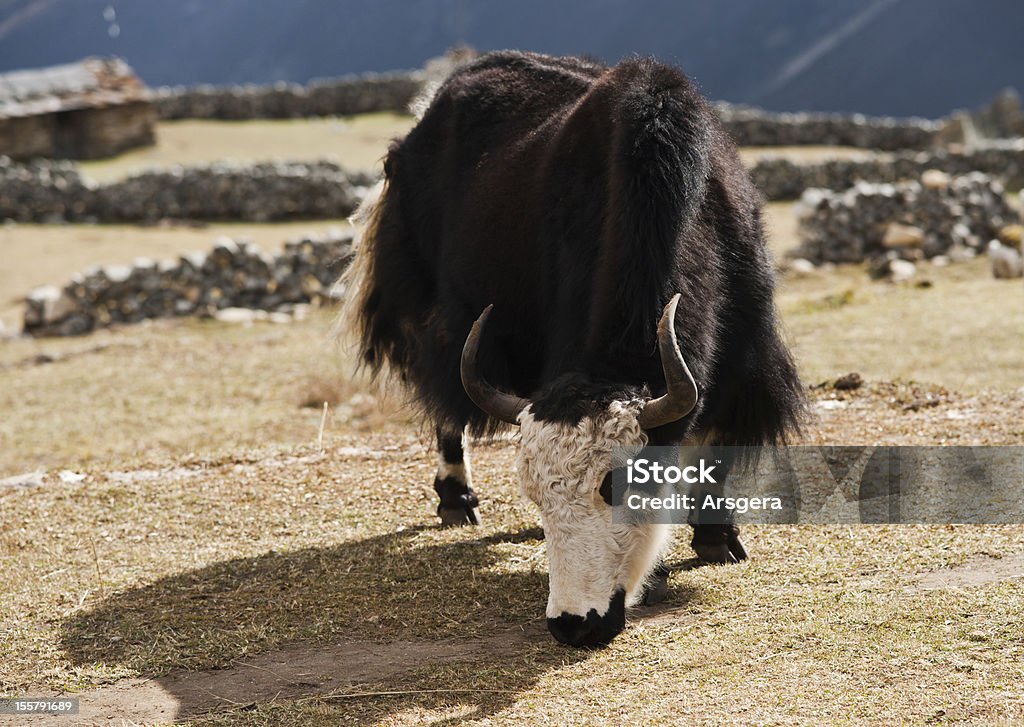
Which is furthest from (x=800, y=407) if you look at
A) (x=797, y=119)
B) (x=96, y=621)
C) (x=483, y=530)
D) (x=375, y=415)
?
(x=797, y=119)

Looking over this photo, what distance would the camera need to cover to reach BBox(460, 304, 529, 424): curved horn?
326 cm

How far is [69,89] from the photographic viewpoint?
21172mm

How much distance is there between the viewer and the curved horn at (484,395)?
3262 mm

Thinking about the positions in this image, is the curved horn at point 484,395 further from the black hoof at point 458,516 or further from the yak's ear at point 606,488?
the black hoof at point 458,516

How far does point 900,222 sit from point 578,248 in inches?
363

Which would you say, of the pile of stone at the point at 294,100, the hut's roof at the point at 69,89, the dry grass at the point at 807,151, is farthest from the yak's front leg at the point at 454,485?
the pile of stone at the point at 294,100

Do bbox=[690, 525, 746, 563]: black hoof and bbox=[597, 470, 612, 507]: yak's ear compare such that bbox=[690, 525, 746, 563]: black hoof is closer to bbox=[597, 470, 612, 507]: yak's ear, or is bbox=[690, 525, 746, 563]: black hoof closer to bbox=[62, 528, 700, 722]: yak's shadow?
bbox=[62, 528, 700, 722]: yak's shadow

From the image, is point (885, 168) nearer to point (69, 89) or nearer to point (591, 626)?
point (69, 89)

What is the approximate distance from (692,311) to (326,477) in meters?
2.48

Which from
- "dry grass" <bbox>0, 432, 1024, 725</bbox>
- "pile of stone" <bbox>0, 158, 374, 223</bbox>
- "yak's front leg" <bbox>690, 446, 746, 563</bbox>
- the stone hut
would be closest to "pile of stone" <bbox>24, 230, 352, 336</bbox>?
"pile of stone" <bbox>0, 158, 374, 223</bbox>

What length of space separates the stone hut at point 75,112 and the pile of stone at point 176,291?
33.7ft

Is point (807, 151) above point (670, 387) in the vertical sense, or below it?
above

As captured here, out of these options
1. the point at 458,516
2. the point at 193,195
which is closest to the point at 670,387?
the point at 458,516

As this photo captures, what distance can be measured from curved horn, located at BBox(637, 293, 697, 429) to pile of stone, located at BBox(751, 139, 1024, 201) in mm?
14427
